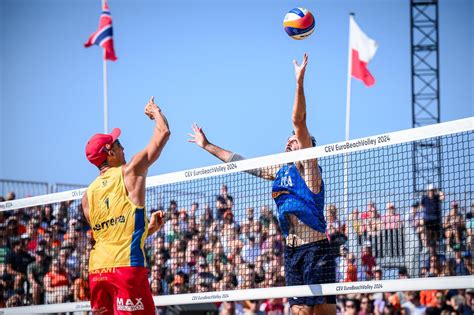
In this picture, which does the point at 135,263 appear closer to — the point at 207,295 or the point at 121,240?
the point at 121,240

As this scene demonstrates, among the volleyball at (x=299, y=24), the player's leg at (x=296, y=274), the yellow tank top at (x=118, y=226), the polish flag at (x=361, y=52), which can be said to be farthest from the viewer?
the polish flag at (x=361, y=52)

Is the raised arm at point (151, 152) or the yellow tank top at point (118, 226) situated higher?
the raised arm at point (151, 152)

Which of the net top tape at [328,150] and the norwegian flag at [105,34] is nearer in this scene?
the net top tape at [328,150]

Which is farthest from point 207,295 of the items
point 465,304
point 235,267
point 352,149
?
point 465,304

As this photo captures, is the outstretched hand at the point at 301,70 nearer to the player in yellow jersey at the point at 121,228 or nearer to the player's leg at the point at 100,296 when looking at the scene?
the player in yellow jersey at the point at 121,228

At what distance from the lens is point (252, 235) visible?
1283 centimetres

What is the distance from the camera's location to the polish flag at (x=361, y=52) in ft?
86.6

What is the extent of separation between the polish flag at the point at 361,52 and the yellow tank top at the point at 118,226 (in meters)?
19.0

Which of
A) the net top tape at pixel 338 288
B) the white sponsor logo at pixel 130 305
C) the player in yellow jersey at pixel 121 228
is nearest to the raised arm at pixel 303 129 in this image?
the net top tape at pixel 338 288

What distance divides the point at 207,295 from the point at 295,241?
1932 millimetres

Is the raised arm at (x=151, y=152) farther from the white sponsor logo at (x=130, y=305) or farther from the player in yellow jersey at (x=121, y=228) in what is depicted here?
the white sponsor logo at (x=130, y=305)

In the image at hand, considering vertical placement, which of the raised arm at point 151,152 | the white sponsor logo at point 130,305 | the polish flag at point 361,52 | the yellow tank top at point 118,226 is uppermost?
the polish flag at point 361,52

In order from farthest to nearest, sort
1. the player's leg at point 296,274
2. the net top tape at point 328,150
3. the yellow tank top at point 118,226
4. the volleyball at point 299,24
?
the volleyball at point 299,24 < the player's leg at point 296,274 < the net top tape at point 328,150 < the yellow tank top at point 118,226

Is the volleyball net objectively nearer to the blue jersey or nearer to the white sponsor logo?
the blue jersey
